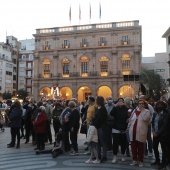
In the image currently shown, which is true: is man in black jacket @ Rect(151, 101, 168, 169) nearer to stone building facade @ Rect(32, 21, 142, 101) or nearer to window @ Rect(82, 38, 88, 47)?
stone building facade @ Rect(32, 21, 142, 101)

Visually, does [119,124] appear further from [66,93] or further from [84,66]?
[66,93]

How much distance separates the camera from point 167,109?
7535mm

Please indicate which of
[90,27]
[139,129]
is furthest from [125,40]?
[139,129]

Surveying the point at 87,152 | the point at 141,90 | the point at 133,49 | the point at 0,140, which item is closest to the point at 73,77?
the point at 133,49

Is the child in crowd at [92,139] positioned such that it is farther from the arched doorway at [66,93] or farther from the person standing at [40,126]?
the arched doorway at [66,93]

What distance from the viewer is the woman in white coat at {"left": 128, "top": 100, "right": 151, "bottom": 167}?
24.9ft

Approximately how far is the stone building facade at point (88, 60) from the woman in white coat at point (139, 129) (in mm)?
34249

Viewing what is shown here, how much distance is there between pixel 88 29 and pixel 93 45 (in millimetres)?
2978

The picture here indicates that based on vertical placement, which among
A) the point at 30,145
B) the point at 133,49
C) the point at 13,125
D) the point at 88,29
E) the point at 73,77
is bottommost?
the point at 30,145

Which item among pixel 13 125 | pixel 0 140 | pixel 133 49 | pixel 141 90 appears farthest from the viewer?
pixel 133 49

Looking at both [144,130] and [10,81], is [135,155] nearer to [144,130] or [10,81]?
[144,130]

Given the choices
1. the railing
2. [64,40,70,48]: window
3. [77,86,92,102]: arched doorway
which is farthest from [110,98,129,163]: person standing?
[64,40,70,48]: window

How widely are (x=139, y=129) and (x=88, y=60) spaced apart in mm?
38395

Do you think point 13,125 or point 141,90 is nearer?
point 13,125
